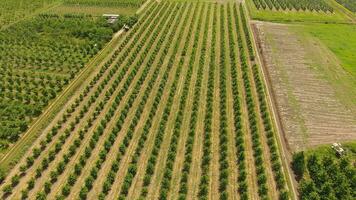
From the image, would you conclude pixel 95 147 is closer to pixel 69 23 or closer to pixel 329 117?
pixel 329 117

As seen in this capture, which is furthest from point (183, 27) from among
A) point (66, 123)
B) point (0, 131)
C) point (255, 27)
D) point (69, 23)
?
point (0, 131)

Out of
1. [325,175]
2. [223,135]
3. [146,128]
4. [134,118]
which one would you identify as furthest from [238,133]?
[134,118]

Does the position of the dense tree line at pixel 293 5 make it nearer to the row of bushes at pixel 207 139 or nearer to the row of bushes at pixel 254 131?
the row of bushes at pixel 254 131

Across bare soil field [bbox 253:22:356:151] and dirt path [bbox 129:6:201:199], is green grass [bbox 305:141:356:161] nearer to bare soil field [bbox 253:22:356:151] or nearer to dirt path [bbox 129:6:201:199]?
bare soil field [bbox 253:22:356:151]

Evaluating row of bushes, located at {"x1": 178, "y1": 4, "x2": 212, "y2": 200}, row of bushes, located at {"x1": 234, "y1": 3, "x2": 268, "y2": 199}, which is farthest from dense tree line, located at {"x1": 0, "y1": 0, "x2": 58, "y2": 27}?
row of bushes, located at {"x1": 234, "y1": 3, "x2": 268, "y2": 199}

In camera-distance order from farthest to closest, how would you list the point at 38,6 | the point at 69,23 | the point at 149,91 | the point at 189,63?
1. the point at 38,6
2. the point at 69,23
3. the point at 189,63
4. the point at 149,91
